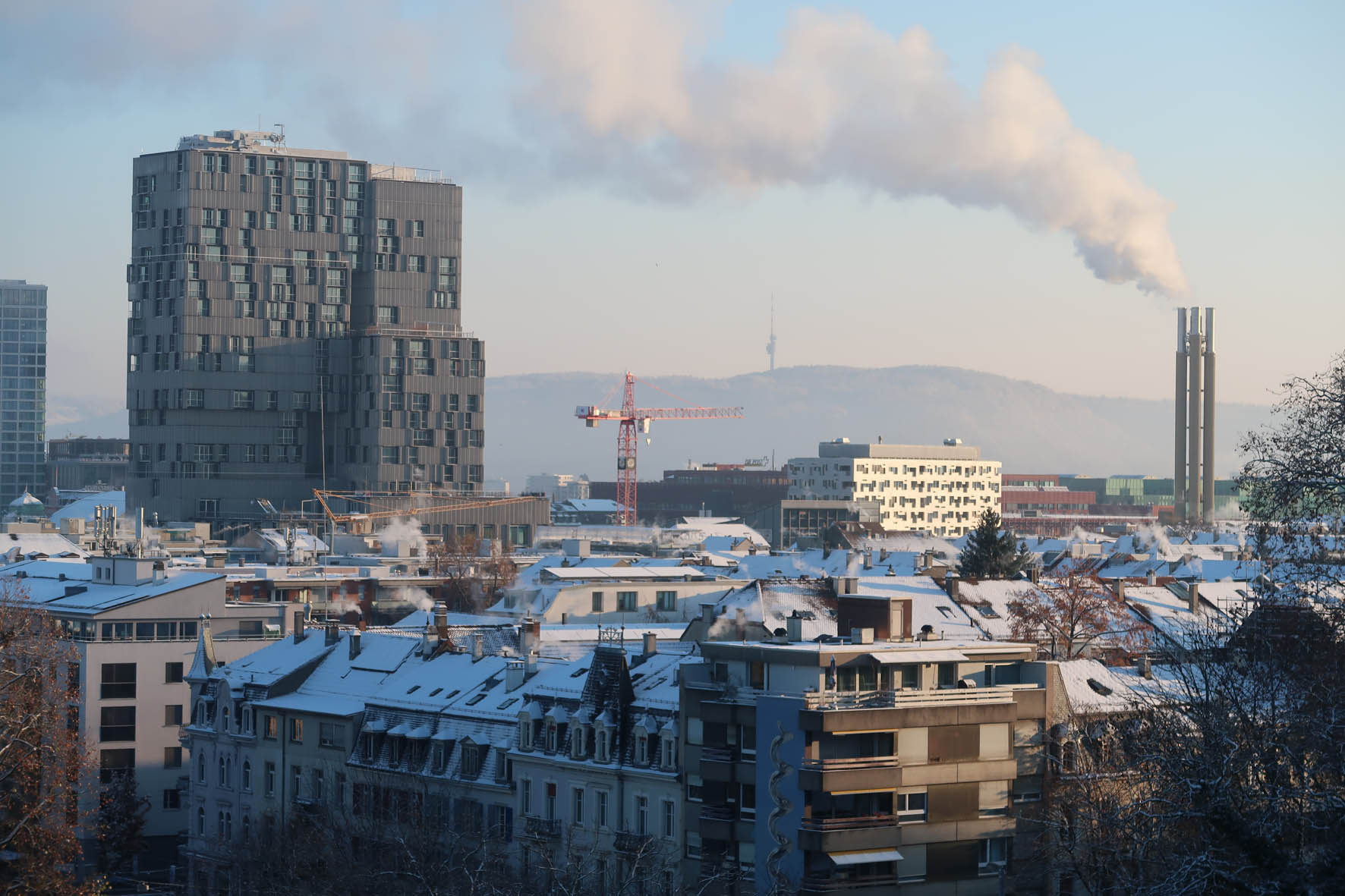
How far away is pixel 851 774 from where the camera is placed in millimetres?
53094

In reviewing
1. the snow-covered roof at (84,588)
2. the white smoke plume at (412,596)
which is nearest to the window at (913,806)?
the snow-covered roof at (84,588)

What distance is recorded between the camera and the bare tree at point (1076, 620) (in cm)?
8506

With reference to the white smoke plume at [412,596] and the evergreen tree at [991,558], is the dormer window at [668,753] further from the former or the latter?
the white smoke plume at [412,596]

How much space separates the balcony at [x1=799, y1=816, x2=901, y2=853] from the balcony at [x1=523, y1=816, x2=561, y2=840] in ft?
34.9

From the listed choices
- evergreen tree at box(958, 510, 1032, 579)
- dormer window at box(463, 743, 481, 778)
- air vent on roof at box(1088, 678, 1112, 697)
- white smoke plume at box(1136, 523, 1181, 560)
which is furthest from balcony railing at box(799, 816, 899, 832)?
white smoke plume at box(1136, 523, 1181, 560)

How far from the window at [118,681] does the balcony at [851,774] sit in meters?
53.6

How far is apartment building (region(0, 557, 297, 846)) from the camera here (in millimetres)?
96875

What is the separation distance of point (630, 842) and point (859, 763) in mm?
8372

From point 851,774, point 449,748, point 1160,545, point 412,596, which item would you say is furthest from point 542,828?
point 1160,545

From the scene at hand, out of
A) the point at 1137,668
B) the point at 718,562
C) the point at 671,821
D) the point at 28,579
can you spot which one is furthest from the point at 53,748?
the point at 718,562

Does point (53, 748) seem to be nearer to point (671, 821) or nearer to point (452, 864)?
point (452, 864)

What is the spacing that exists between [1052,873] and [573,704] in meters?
15.9

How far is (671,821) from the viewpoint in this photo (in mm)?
57656

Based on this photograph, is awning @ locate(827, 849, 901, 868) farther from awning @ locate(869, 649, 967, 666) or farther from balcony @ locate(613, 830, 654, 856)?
balcony @ locate(613, 830, 654, 856)
